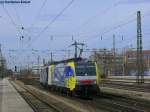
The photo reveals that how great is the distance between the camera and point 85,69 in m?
35.5

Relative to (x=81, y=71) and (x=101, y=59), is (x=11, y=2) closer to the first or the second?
(x=81, y=71)

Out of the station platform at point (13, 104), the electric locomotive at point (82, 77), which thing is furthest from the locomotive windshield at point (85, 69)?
the station platform at point (13, 104)

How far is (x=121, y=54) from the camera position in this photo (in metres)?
151

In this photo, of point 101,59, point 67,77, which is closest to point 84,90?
point 67,77

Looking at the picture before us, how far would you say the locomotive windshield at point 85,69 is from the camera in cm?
3522

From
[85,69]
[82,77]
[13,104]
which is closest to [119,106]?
[13,104]

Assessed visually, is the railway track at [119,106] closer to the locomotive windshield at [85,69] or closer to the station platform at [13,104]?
the station platform at [13,104]

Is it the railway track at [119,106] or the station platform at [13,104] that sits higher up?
the railway track at [119,106]

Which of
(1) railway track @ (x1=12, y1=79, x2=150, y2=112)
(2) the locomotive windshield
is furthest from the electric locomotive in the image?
(1) railway track @ (x1=12, y1=79, x2=150, y2=112)

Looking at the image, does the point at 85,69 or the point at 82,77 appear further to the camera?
the point at 85,69

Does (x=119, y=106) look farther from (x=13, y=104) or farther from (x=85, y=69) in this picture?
(x=85, y=69)

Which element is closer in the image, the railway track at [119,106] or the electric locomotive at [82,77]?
the railway track at [119,106]

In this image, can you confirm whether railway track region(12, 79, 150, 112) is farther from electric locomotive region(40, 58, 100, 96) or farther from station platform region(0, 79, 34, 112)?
electric locomotive region(40, 58, 100, 96)

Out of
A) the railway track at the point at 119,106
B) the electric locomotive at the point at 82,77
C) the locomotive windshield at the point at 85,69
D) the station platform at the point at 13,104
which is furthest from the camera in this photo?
the locomotive windshield at the point at 85,69
